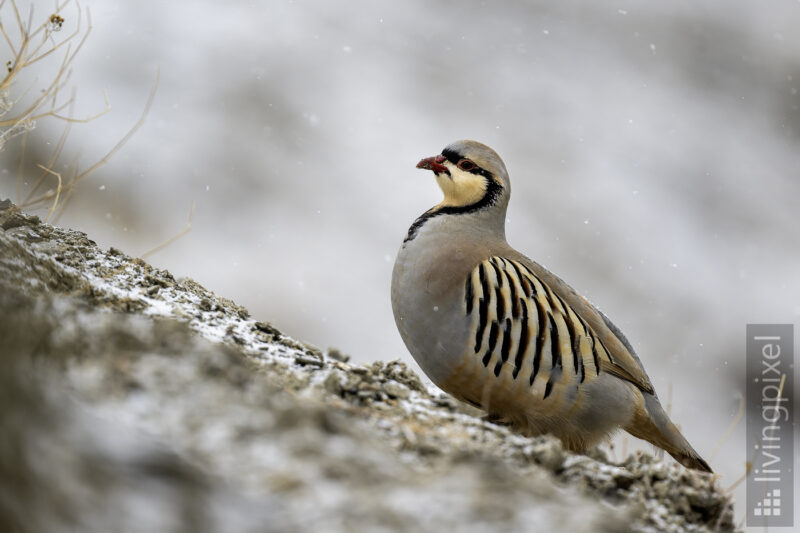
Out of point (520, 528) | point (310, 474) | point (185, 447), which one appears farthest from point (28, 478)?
point (520, 528)

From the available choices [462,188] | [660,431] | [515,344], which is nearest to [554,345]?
[515,344]

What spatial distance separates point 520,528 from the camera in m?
1.69

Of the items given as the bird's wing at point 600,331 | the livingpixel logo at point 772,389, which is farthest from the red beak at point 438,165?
the livingpixel logo at point 772,389

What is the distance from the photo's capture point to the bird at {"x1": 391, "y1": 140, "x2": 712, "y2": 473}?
12.7 feet

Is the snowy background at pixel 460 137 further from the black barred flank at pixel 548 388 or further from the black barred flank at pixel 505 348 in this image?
the black barred flank at pixel 505 348

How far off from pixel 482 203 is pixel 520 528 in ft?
9.45

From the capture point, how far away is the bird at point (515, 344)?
12.7 ft

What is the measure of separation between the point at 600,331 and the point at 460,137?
520 inches

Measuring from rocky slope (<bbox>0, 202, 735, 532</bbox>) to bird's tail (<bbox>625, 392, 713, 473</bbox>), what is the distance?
130 cm

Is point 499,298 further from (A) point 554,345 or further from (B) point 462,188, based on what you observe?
(B) point 462,188

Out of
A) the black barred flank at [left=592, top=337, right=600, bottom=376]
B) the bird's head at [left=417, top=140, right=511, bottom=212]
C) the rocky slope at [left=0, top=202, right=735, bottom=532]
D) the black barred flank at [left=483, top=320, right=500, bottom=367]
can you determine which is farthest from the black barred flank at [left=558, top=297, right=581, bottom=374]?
the rocky slope at [left=0, top=202, right=735, bottom=532]

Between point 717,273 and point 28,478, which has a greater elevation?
point 717,273

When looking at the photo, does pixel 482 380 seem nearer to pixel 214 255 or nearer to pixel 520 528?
pixel 520 528

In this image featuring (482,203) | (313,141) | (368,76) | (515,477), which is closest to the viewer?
(515,477)
